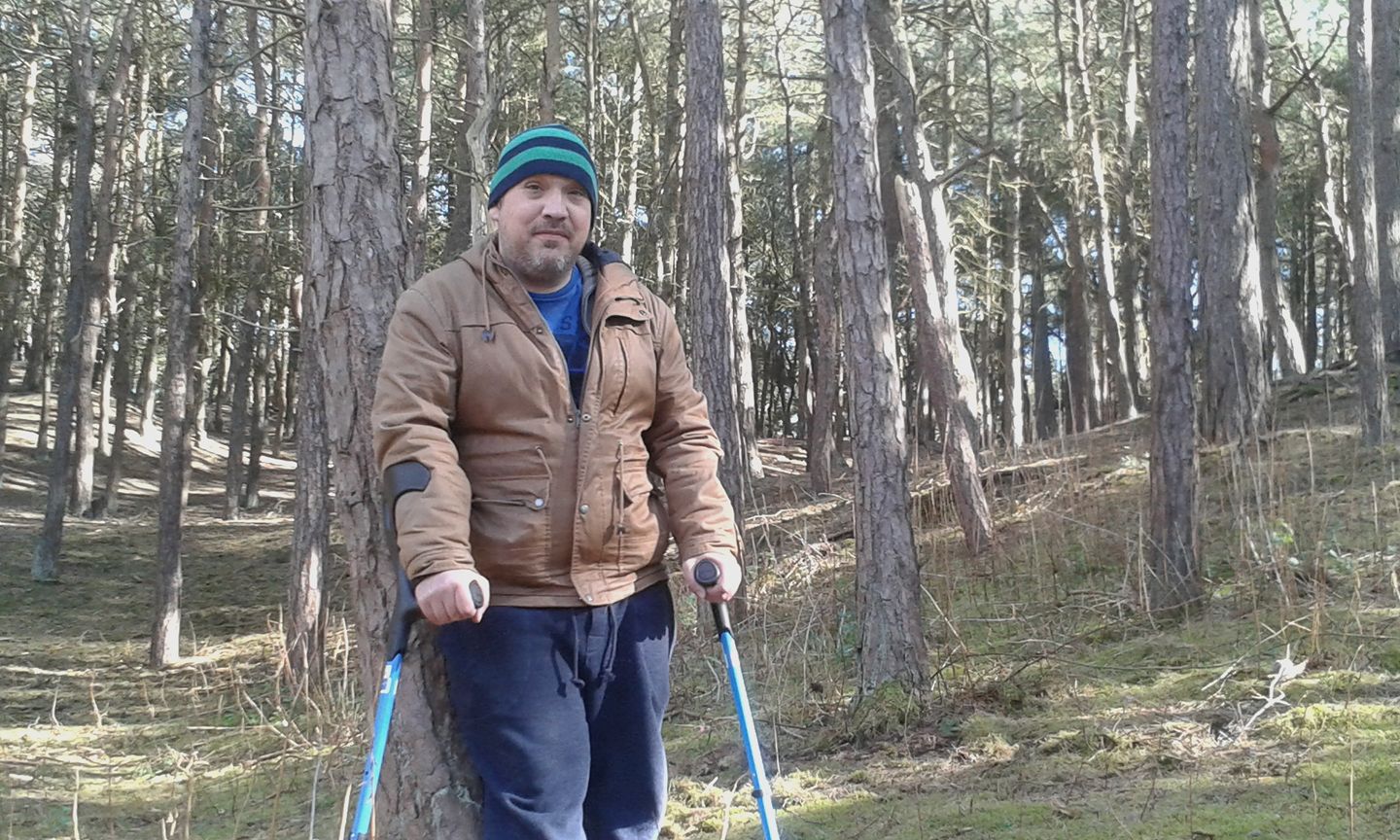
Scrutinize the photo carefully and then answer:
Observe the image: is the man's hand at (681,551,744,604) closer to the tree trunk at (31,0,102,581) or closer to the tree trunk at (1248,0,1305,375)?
the tree trunk at (31,0,102,581)

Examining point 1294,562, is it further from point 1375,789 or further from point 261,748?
point 261,748

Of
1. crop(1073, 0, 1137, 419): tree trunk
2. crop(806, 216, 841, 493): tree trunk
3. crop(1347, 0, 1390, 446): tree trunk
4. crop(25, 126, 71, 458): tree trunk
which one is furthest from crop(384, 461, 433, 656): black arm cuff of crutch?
crop(25, 126, 71, 458): tree trunk

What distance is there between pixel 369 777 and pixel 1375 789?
3489mm

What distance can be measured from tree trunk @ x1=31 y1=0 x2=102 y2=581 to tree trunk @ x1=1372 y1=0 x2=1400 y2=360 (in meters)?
16.2

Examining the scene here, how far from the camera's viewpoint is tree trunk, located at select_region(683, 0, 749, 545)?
8297 millimetres

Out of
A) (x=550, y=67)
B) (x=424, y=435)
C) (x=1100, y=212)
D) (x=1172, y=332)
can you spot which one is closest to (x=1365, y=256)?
(x=1172, y=332)

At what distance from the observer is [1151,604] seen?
22.1ft

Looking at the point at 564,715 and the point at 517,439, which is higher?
the point at 517,439

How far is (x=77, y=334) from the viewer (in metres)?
15.5

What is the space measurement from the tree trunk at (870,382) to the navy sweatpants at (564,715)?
336 cm

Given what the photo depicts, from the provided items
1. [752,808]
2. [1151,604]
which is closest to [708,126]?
[1151,604]

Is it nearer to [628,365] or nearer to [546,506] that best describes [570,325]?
[628,365]

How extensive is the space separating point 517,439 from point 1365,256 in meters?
10.2

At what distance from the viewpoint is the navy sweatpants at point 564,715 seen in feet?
8.34
